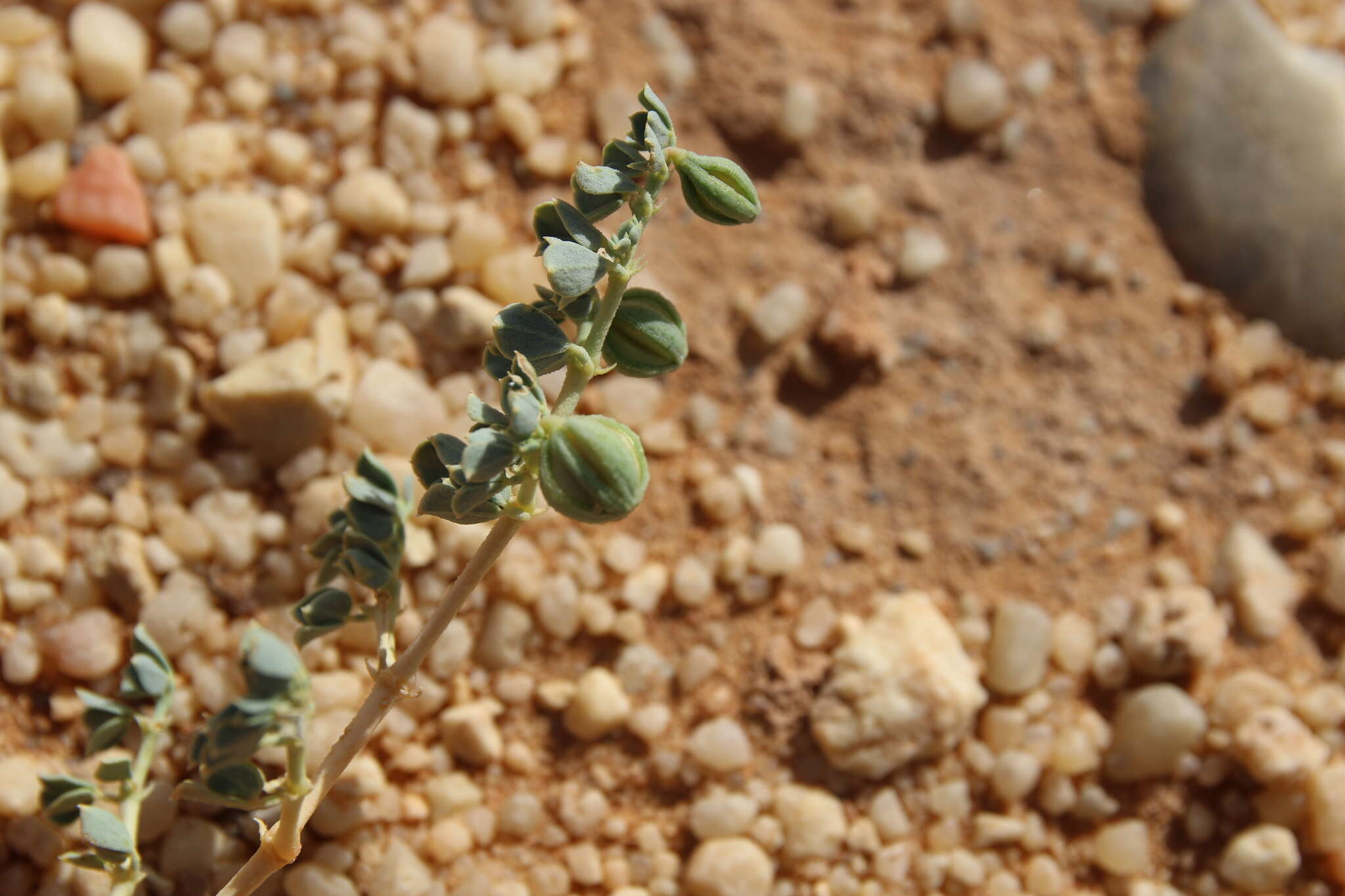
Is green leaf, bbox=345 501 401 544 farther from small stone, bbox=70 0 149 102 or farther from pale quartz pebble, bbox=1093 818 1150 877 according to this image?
pale quartz pebble, bbox=1093 818 1150 877

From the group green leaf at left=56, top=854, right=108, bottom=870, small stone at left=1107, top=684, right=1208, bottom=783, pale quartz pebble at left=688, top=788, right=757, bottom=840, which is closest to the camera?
green leaf at left=56, top=854, right=108, bottom=870

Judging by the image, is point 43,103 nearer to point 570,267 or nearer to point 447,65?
point 447,65

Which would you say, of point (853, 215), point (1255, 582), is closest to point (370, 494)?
point (853, 215)

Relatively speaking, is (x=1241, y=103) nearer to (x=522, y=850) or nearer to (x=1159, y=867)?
(x=1159, y=867)

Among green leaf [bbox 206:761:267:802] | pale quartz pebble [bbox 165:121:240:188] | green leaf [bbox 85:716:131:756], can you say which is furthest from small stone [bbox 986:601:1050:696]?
pale quartz pebble [bbox 165:121:240:188]

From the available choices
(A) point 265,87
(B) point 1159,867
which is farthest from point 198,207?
(B) point 1159,867
